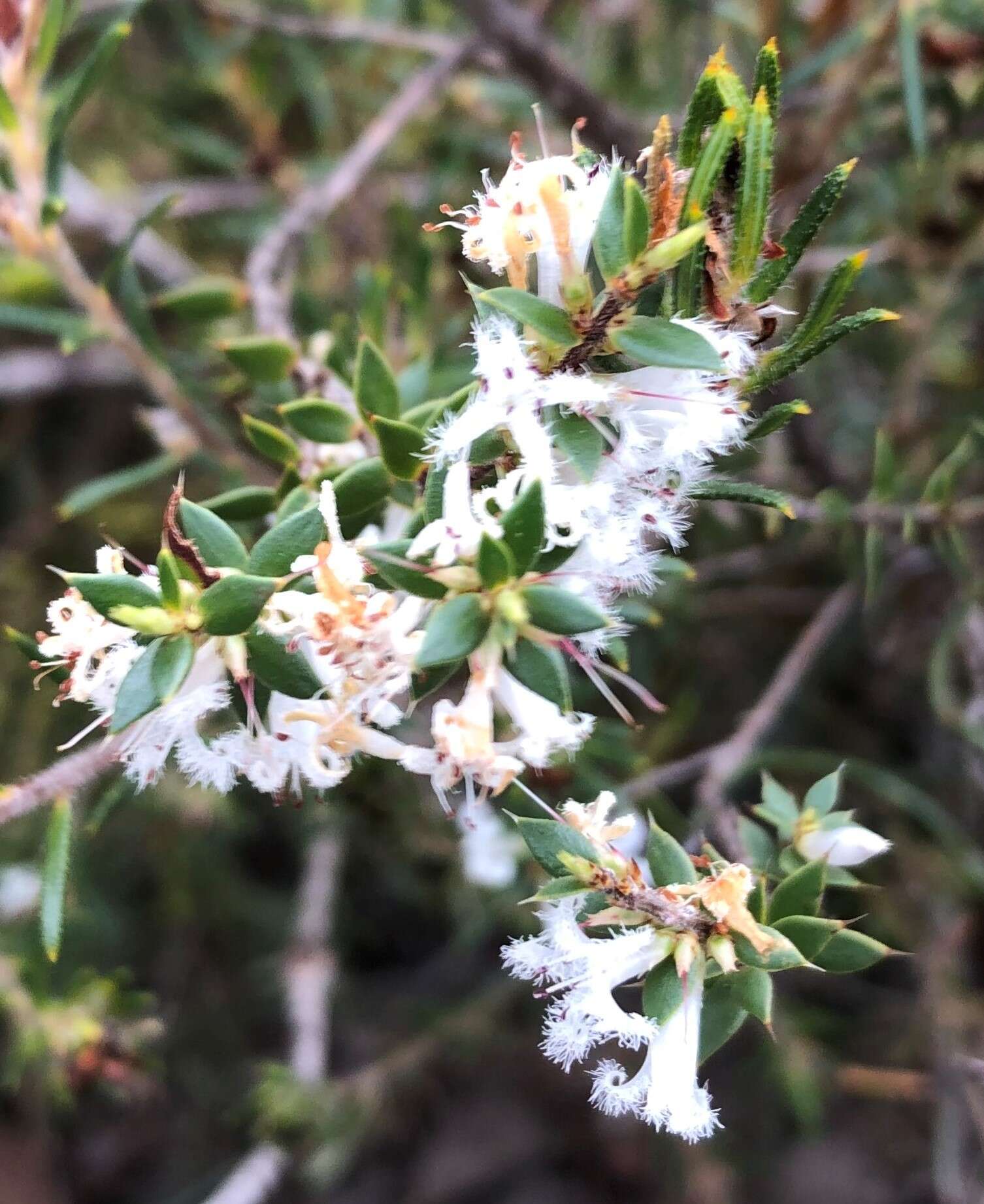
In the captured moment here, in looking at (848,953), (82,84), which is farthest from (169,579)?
(82,84)

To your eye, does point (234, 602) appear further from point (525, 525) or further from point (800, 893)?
point (800, 893)

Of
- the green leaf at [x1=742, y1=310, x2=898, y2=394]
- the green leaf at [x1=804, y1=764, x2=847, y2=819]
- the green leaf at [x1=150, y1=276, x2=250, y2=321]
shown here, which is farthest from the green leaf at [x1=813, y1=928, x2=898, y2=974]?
the green leaf at [x1=150, y1=276, x2=250, y2=321]

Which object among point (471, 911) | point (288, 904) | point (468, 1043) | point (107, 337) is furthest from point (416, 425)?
point (288, 904)

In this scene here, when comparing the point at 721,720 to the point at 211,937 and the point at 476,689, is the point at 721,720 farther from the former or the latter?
the point at 476,689

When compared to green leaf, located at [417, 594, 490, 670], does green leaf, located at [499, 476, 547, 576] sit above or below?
above

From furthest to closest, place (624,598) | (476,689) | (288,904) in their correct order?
(288,904) < (624,598) < (476,689)

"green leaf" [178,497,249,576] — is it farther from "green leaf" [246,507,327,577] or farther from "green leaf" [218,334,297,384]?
"green leaf" [218,334,297,384]
